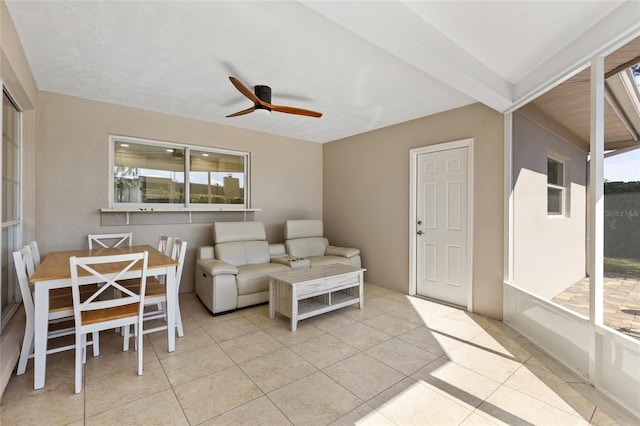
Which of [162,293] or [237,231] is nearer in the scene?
[162,293]

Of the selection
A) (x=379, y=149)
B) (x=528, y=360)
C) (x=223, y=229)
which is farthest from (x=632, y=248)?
(x=223, y=229)

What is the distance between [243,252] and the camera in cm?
414

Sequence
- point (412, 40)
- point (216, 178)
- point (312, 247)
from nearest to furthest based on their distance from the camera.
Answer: point (412, 40) → point (216, 178) → point (312, 247)

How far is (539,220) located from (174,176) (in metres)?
4.70

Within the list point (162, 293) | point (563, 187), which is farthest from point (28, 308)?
point (563, 187)

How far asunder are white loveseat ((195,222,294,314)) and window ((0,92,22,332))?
1.70 m

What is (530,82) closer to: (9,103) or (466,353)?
(466,353)

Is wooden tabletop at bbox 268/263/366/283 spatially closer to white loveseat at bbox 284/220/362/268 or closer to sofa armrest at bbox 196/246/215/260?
white loveseat at bbox 284/220/362/268

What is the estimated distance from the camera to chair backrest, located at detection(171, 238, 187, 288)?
2.78 meters

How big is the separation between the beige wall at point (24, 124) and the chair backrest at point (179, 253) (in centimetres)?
118

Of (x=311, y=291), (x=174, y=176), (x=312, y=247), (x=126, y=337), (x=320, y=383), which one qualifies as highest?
(x=174, y=176)

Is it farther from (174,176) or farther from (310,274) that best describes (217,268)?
A: (174,176)

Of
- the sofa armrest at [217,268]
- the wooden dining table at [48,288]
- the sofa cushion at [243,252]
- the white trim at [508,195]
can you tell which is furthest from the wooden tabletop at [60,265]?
the white trim at [508,195]

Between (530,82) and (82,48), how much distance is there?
157 inches
